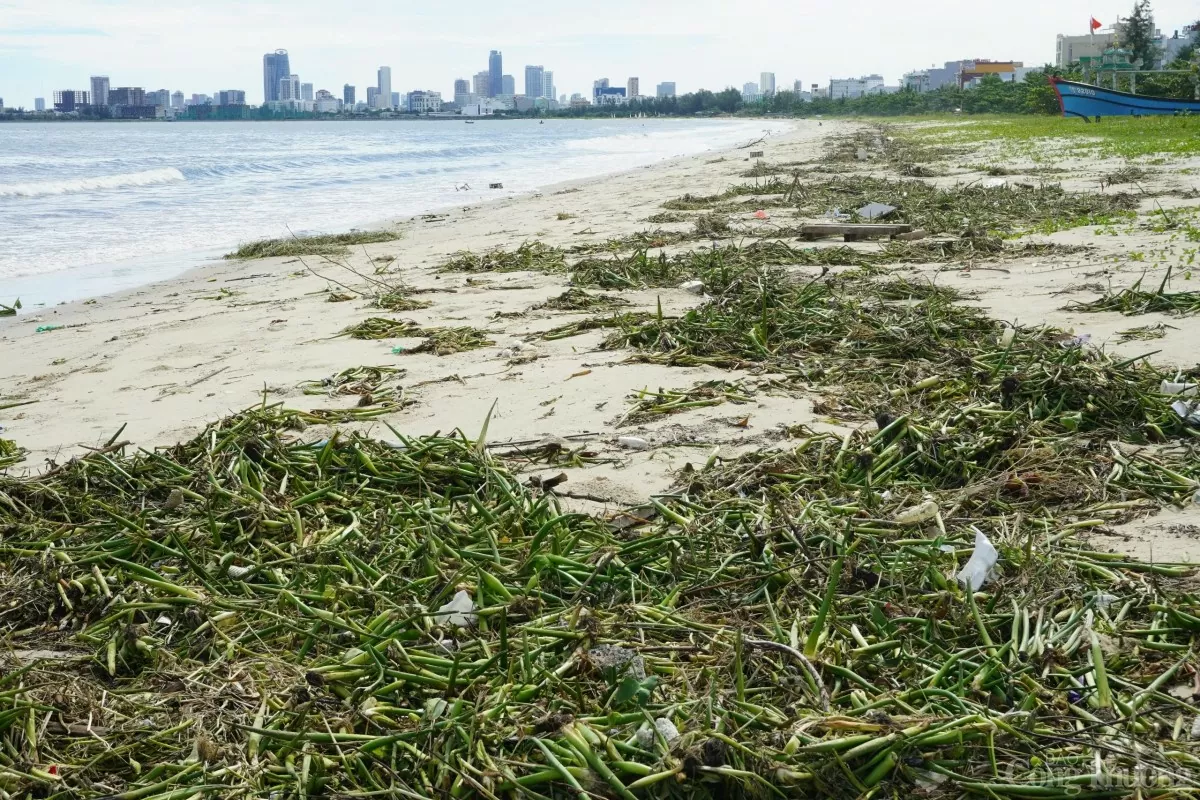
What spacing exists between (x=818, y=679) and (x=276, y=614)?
1.51 m

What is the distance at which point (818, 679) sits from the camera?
229 centimetres

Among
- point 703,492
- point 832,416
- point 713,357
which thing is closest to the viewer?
point 703,492

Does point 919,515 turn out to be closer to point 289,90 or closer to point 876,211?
point 876,211

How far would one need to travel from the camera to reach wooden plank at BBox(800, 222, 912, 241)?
9781mm

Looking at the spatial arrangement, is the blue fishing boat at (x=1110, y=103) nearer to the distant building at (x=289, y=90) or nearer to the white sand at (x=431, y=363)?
the white sand at (x=431, y=363)

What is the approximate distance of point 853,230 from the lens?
387 inches

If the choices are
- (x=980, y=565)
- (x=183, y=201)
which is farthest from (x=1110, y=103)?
(x=980, y=565)

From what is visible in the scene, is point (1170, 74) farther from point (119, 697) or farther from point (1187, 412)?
point (119, 697)

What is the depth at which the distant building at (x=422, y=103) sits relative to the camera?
580ft

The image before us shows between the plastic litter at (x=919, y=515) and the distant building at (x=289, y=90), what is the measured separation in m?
170

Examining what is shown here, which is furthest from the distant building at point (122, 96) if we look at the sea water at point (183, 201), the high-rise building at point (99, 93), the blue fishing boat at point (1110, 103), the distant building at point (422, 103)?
the blue fishing boat at point (1110, 103)

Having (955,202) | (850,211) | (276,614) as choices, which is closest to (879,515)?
(276,614)

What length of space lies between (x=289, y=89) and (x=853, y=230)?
166 meters

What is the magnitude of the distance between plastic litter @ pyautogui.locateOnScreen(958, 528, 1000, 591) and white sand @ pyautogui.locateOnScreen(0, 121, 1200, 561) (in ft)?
1.76
